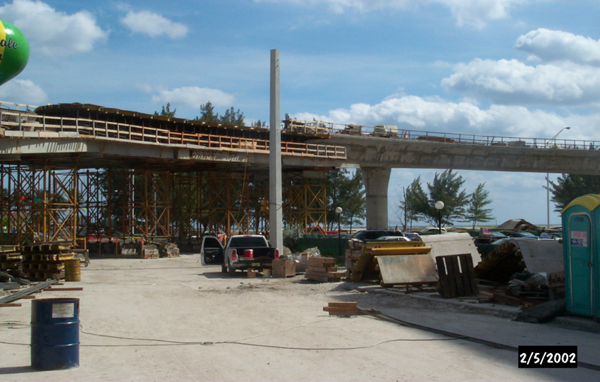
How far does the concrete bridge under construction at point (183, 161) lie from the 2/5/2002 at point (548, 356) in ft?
86.7

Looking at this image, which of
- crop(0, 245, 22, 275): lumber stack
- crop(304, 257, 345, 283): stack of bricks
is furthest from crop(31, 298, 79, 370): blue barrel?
crop(0, 245, 22, 275): lumber stack

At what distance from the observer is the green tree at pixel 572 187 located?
2933 inches

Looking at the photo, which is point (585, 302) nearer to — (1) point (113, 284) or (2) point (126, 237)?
(1) point (113, 284)

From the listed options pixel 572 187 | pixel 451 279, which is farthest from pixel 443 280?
pixel 572 187

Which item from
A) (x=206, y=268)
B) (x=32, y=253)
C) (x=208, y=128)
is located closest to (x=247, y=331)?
(x=32, y=253)

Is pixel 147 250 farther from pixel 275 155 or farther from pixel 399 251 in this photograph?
pixel 399 251

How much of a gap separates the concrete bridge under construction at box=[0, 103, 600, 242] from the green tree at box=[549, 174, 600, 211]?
14695 mm

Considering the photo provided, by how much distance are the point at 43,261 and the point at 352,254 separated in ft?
35.5

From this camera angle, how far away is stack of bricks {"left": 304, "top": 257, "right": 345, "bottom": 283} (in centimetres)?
1909

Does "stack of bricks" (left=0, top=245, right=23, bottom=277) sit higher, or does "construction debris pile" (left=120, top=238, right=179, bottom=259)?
"stack of bricks" (left=0, top=245, right=23, bottom=277)

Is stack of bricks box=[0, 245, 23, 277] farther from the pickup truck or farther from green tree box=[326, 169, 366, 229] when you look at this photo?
green tree box=[326, 169, 366, 229]

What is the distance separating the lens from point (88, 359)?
7.79 metres

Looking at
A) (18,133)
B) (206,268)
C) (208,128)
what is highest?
(208,128)

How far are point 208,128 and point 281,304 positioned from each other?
32.5 m
